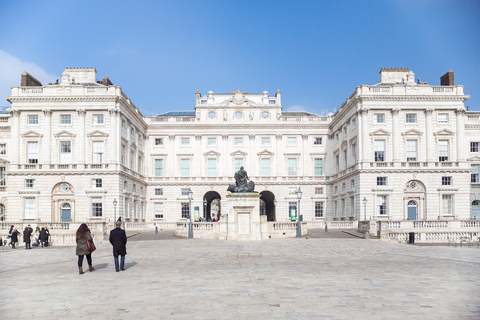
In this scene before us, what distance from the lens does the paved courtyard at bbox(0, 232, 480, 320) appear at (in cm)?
884

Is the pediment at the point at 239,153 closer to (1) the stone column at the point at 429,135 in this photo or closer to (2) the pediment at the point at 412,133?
(2) the pediment at the point at 412,133

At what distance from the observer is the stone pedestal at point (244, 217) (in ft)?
98.6

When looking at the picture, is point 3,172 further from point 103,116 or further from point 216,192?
point 216,192

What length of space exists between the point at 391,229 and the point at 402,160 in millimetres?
16649

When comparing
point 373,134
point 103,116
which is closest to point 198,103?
point 103,116

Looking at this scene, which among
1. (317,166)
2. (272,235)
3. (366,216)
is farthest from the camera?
(317,166)

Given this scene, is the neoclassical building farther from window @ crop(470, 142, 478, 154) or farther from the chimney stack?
window @ crop(470, 142, 478, 154)

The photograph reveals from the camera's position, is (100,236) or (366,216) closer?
(100,236)

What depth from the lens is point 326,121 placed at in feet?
202

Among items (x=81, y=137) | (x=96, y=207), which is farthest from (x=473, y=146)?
(x=81, y=137)

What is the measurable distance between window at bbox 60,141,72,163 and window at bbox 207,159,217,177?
1978cm

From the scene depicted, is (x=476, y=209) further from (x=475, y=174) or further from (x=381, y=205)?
(x=381, y=205)

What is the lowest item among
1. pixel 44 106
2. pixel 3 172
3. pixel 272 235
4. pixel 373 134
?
pixel 272 235

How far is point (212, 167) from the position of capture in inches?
2416
